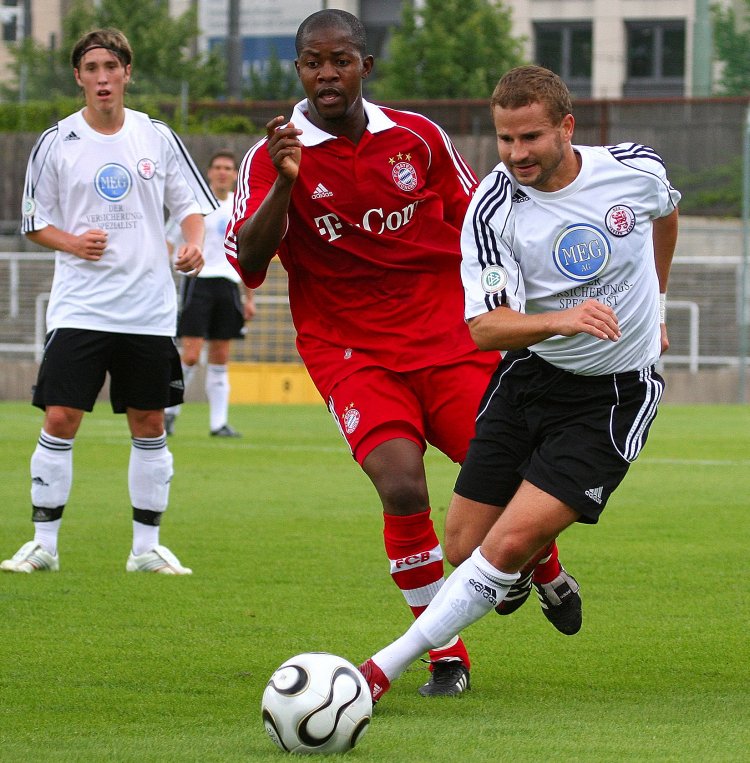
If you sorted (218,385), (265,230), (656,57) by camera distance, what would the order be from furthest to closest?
(656,57) → (218,385) → (265,230)

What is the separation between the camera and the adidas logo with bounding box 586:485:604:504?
4785 millimetres

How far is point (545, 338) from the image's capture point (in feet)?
15.3

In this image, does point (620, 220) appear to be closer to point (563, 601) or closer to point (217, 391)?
point (563, 601)

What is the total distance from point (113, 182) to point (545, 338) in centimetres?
336

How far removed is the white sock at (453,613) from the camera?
15.5ft

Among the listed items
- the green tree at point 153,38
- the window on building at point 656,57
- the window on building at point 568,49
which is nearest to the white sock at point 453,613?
the green tree at point 153,38

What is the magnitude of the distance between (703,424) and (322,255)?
1187cm

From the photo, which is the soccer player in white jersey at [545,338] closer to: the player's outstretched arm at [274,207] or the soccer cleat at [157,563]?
the player's outstretched arm at [274,207]

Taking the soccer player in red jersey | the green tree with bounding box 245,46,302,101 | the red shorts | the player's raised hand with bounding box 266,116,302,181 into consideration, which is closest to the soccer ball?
the soccer player in red jersey

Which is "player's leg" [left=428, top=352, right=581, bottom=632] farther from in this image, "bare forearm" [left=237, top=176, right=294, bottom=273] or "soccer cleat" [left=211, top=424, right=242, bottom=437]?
"soccer cleat" [left=211, top=424, right=242, bottom=437]

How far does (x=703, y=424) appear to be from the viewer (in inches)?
662

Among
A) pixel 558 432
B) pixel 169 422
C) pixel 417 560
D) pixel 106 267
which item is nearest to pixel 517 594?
pixel 417 560

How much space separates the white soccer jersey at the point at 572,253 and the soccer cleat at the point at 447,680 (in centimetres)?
106

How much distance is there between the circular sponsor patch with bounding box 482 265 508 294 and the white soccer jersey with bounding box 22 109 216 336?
9.56 ft
